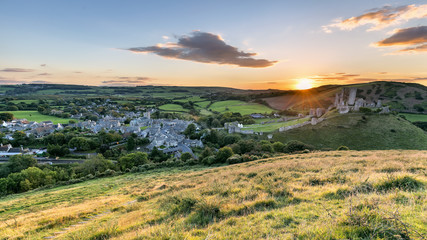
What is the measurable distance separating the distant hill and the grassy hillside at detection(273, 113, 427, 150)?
3716 cm

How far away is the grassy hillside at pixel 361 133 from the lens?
1614 inches

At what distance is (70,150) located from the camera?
6556 cm

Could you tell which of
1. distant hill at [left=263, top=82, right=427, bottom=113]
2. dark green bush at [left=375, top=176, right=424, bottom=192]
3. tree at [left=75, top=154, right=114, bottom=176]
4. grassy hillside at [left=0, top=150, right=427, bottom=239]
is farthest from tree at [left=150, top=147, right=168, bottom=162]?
distant hill at [left=263, top=82, right=427, bottom=113]

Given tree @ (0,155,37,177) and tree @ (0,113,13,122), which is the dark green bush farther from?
tree @ (0,113,13,122)

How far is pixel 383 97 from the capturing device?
93.0m

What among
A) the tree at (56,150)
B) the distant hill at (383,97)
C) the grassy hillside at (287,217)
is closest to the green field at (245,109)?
the distant hill at (383,97)

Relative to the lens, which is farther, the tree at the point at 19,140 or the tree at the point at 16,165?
the tree at the point at 19,140

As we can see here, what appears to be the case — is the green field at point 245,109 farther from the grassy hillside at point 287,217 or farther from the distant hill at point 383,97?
the grassy hillside at point 287,217

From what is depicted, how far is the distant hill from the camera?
270 ft

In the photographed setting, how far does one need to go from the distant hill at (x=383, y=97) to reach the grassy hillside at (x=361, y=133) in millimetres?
37158

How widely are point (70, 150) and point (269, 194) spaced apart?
7980 cm

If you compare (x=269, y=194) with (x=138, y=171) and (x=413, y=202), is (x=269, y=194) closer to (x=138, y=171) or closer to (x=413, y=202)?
(x=413, y=202)

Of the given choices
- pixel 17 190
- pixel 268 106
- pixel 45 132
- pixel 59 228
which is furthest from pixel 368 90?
pixel 45 132

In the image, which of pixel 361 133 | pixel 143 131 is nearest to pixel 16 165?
pixel 143 131
